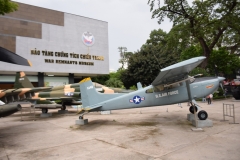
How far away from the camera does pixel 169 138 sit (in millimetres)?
6121

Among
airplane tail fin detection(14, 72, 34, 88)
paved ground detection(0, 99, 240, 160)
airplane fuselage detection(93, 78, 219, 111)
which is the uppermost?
airplane tail fin detection(14, 72, 34, 88)

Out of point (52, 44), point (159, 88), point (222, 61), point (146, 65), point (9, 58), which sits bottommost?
point (159, 88)

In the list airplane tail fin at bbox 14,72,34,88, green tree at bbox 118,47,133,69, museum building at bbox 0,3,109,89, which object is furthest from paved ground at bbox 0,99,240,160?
green tree at bbox 118,47,133,69

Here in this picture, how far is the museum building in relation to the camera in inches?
1082

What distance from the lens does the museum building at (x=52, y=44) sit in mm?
27484

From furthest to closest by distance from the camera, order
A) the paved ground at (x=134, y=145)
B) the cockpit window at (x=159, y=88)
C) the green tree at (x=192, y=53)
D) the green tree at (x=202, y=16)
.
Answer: the green tree at (x=192, y=53), the green tree at (x=202, y=16), the cockpit window at (x=159, y=88), the paved ground at (x=134, y=145)

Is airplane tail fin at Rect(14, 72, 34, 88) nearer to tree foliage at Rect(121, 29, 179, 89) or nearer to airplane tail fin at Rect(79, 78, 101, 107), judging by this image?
airplane tail fin at Rect(79, 78, 101, 107)

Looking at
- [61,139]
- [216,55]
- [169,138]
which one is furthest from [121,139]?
[216,55]

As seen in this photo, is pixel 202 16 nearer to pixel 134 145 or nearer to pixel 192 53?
pixel 192 53

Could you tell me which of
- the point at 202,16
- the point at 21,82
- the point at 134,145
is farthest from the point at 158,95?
the point at 202,16

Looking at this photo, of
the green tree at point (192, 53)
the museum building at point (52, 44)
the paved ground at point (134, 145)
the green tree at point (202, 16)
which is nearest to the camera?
the paved ground at point (134, 145)

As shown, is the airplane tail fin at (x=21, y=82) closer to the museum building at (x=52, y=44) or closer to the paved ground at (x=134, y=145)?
the paved ground at (x=134, y=145)

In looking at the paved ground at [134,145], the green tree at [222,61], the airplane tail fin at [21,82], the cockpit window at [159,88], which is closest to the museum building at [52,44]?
the airplane tail fin at [21,82]

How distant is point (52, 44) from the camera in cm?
3052
